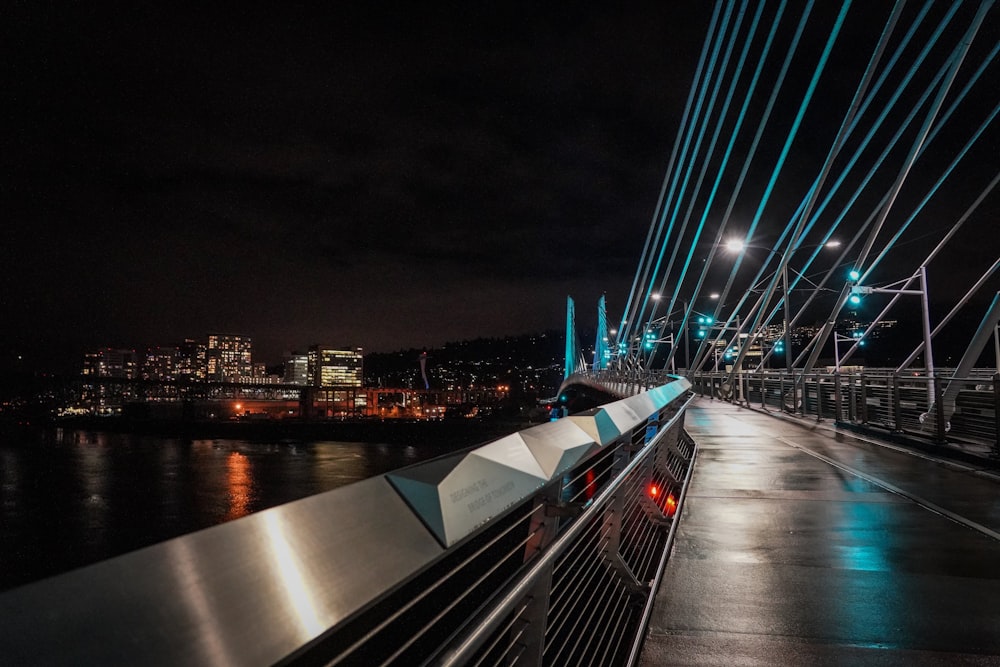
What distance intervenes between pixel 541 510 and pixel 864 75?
22.0 metres

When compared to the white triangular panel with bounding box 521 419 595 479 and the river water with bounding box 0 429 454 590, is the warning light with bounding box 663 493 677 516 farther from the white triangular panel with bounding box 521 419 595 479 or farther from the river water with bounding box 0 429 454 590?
the river water with bounding box 0 429 454 590

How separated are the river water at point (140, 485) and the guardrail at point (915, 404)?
1868 cm

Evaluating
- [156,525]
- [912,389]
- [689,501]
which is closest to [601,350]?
[156,525]

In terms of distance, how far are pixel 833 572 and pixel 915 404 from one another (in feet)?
39.1

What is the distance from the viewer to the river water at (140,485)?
44.7 meters

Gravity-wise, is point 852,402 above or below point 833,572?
above

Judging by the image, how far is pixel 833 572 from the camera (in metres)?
5.00

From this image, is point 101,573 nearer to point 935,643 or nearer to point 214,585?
point 214,585

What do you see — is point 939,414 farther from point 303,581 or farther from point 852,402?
point 303,581

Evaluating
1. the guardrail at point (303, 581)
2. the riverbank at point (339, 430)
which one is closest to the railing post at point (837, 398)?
the guardrail at point (303, 581)

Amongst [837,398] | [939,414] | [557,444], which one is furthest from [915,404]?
[557,444]

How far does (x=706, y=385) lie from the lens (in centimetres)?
5619

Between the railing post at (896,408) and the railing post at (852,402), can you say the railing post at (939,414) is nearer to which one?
the railing post at (896,408)

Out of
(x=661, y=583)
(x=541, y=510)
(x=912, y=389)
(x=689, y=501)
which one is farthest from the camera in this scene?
(x=912, y=389)
